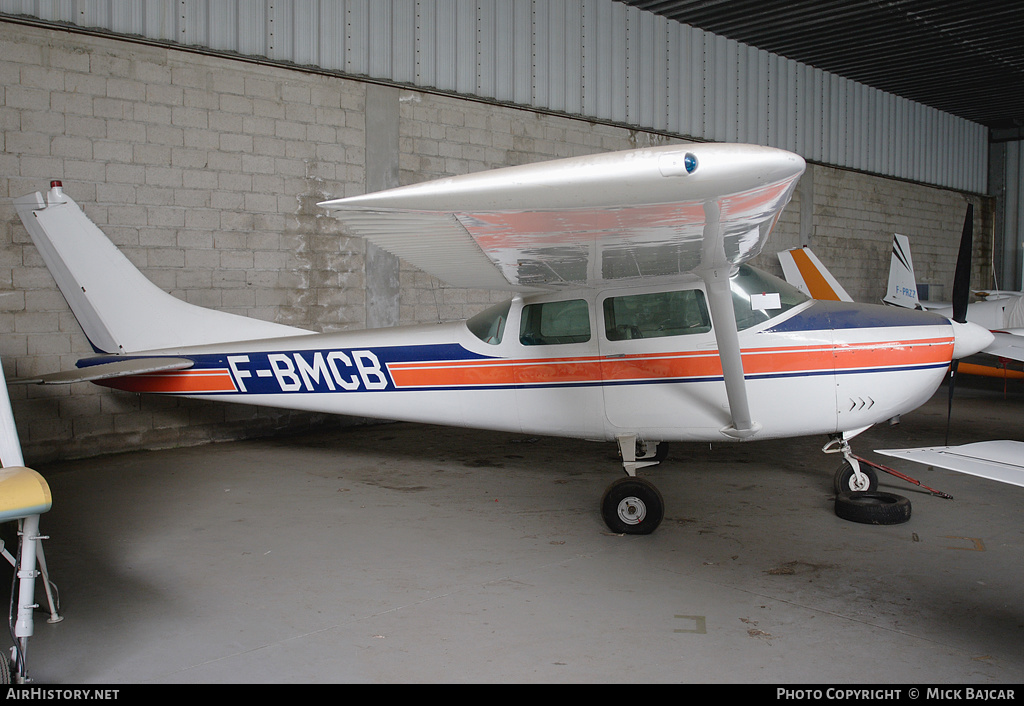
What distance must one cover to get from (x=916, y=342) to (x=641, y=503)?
216 cm

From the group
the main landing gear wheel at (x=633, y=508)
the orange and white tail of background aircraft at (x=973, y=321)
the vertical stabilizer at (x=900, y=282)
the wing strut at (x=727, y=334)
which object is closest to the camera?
the orange and white tail of background aircraft at (x=973, y=321)

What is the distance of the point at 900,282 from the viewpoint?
1498 cm

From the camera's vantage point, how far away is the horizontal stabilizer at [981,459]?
8.74 feet

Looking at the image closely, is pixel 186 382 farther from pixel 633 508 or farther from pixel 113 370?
pixel 633 508

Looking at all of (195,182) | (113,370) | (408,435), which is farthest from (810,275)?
(113,370)

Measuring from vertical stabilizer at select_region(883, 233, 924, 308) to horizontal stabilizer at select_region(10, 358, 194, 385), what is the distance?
44.1 feet

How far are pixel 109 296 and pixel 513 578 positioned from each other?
4410 mm

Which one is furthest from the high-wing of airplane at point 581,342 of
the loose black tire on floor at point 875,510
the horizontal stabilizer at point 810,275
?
the horizontal stabilizer at point 810,275

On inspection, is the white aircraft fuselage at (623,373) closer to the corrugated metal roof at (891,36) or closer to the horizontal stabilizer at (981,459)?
the horizontal stabilizer at (981,459)

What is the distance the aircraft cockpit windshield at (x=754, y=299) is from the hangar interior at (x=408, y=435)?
139 cm

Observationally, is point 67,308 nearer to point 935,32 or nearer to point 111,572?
point 111,572

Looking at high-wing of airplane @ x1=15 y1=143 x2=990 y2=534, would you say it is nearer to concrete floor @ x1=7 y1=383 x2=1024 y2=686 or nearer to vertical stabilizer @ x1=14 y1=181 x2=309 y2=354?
vertical stabilizer @ x1=14 y1=181 x2=309 y2=354

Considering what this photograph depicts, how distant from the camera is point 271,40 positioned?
8375 millimetres

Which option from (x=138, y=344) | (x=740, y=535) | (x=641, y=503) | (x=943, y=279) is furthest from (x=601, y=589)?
(x=943, y=279)
